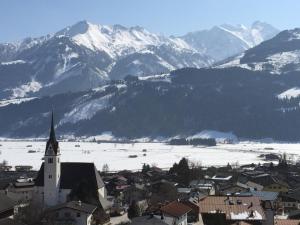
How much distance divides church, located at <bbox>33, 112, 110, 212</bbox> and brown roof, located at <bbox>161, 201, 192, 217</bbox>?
1417 cm

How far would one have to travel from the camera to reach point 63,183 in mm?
68062

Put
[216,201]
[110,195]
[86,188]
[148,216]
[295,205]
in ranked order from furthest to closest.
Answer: [110,195] < [295,205] < [86,188] < [216,201] < [148,216]

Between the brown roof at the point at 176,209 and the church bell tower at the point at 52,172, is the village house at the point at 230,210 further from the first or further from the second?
the church bell tower at the point at 52,172

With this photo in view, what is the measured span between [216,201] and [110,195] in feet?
98.6

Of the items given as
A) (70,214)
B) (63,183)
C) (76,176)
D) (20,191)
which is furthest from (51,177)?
(70,214)

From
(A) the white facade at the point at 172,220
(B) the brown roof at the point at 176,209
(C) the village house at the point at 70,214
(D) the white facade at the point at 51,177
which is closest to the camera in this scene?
(A) the white facade at the point at 172,220

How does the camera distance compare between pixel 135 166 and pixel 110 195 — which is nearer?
pixel 110 195

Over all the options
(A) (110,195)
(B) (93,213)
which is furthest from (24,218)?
(A) (110,195)

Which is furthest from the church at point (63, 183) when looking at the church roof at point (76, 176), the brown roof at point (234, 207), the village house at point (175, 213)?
the village house at point (175, 213)

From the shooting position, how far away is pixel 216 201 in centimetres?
5838

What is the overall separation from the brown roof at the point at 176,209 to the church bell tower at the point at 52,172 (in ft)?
60.0

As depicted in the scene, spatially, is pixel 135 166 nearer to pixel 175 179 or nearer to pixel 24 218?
pixel 175 179

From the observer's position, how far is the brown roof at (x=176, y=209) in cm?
4988

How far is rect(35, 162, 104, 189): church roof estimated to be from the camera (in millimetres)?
67625
